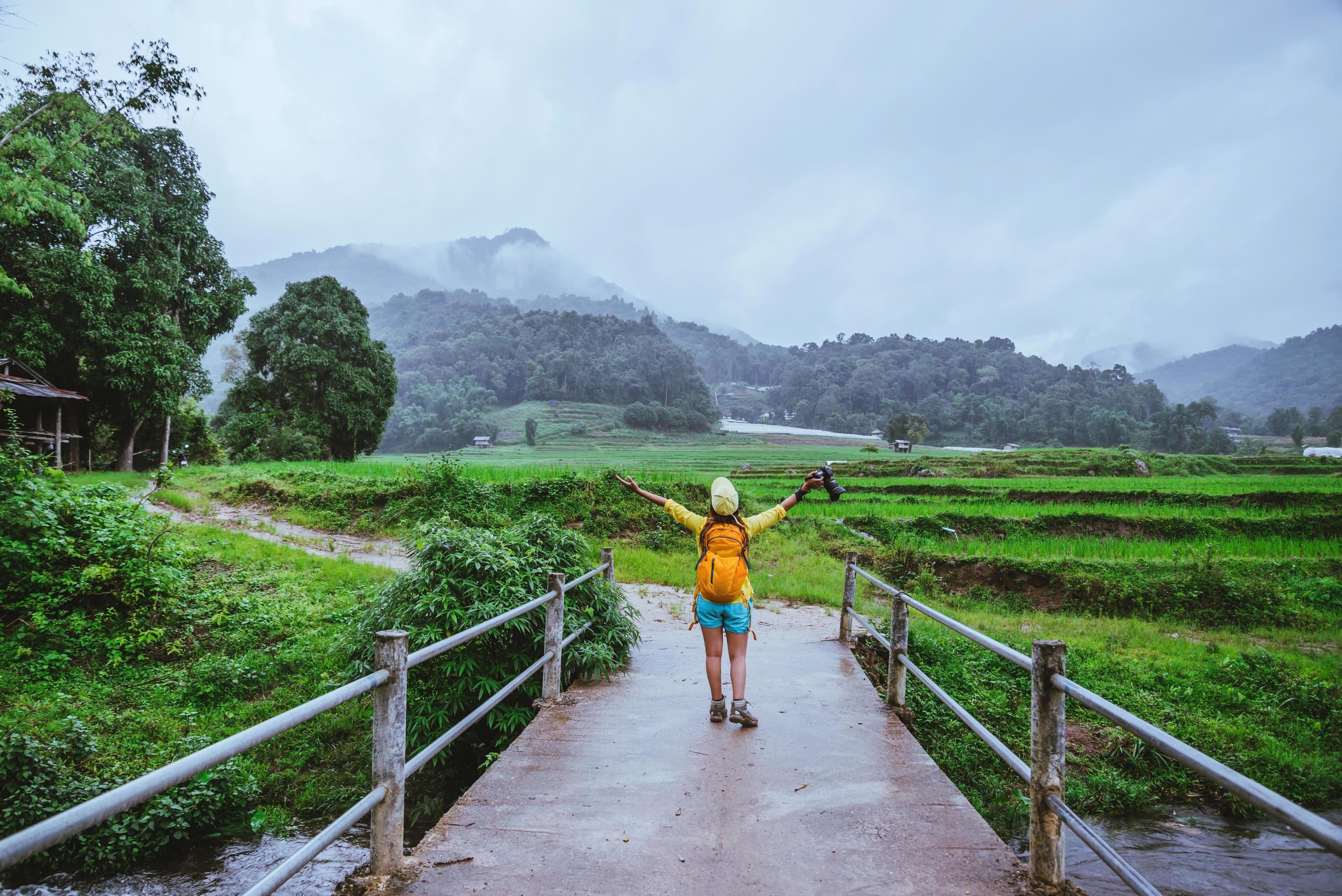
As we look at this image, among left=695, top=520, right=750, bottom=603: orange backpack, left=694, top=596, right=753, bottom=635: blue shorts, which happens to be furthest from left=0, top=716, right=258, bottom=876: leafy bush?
left=695, top=520, right=750, bottom=603: orange backpack

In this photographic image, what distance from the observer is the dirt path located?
13.2m

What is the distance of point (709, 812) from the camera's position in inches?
120

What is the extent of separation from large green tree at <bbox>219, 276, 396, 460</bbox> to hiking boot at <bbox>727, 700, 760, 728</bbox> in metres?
28.9

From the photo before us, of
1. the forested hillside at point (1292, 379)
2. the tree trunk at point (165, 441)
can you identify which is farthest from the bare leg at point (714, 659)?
the forested hillside at point (1292, 379)

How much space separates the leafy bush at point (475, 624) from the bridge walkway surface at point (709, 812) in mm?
588

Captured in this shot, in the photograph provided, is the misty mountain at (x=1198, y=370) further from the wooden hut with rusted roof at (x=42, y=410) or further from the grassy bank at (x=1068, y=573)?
the wooden hut with rusted roof at (x=42, y=410)

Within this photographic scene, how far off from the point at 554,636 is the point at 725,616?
133cm

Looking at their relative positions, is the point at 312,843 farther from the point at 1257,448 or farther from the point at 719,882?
the point at 1257,448

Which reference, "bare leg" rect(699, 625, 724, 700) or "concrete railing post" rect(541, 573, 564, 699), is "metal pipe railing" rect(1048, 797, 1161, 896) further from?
"concrete railing post" rect(541, 573, 564, 699)

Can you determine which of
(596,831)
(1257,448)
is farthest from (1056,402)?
(596,831)

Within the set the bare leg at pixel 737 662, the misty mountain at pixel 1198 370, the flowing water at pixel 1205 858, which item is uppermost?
the misty mountain at pixel 1198 370

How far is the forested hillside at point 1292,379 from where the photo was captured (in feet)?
290

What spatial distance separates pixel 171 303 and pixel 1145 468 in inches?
1659

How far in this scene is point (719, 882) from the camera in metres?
2.51
